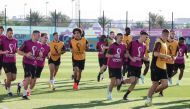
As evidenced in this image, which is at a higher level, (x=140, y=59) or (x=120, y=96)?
(x=140, y=59)

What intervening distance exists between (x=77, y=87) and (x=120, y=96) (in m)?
2.52

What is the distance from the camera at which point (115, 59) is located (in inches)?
577

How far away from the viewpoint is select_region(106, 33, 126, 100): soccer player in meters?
14.5

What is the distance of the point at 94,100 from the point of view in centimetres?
1444

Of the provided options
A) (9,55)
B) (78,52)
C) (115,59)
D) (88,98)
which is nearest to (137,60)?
(115,59)

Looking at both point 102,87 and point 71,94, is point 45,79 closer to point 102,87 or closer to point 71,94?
point 102,87

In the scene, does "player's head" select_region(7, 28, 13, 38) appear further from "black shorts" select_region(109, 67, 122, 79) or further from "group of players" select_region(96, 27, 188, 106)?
"black shorts" select_region(109, 67, 122, 79)

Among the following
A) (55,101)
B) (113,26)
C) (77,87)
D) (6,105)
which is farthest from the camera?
(113,26)

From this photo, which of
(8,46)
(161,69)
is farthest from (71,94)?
(161,69)

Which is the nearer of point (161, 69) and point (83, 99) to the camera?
point (161, 69)

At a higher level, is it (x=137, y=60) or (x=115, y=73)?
(x=137, y=60)

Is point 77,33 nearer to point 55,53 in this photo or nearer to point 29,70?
point 55,53

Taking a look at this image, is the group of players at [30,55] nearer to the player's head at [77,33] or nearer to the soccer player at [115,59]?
Result: the player's head at [77,33]

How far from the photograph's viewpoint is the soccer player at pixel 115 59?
47.7 ft
